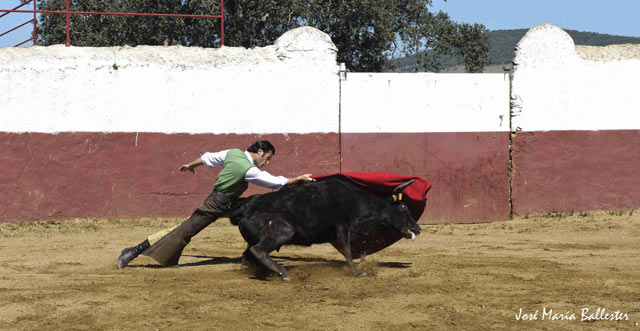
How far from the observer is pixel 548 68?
11.6m

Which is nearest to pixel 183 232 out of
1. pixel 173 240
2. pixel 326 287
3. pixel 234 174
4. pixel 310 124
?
pixel 173 240

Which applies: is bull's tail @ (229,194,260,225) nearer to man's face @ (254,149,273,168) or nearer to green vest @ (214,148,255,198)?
green vest @ (214,148,255,198)

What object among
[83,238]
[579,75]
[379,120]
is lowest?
[83,238]

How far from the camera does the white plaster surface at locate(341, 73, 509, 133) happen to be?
1131cm

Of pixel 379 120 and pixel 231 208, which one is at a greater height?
pixel 379 120

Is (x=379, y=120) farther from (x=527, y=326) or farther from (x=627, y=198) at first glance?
(x=527, y=326)

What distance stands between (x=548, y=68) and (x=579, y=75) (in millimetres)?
495

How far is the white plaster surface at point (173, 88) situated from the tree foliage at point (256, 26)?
15854 millimetres

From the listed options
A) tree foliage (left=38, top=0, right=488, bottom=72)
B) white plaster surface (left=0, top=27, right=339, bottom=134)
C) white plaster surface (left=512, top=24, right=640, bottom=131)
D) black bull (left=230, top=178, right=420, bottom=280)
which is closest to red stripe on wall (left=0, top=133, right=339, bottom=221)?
white plaster surface (left=0, top=27, right=339, bottom=134)

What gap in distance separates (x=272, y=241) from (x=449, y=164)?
5.59 metres

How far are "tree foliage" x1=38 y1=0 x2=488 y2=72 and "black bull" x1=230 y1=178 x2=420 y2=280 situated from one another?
67.4ft

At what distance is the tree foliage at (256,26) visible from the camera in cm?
2727

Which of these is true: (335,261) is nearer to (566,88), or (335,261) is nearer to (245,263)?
(245,263)

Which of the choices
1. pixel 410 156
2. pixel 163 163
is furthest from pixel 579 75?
pixel 163 163
